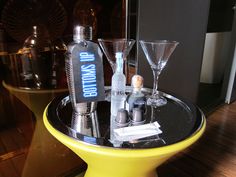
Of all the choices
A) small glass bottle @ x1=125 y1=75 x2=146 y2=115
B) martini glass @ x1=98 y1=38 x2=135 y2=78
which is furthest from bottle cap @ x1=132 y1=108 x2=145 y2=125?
martini glass @ x1=98 y1=38 x2=135 y2=78

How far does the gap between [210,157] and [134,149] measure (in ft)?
3.15

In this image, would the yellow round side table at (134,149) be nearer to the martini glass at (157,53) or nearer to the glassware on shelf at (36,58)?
the martini glass at (157,53)

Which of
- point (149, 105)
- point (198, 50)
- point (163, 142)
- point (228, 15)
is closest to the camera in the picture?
point (163, 142)

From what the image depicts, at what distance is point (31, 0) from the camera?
0.98 m

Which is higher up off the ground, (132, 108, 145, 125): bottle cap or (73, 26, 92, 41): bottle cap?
(73, 26, 92, 41): bottle cap

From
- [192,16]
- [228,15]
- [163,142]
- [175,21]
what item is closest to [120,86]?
[163,142]

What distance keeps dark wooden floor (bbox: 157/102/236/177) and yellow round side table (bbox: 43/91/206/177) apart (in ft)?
1.58

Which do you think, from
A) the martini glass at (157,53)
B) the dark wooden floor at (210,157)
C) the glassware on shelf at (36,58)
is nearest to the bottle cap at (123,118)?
the martini glass at (157,53)

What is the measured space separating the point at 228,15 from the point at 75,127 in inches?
65.9

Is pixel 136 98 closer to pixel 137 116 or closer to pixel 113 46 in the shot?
pixel 137 116

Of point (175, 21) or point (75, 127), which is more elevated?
point (175, 21)

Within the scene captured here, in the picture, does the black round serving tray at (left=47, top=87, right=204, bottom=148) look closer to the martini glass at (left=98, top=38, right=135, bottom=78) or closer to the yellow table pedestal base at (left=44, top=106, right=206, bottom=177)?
the yellow table pedestal base at (left=44, top=106, right=206, bottom=177)

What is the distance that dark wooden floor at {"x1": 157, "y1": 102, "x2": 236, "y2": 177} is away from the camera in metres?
1.22

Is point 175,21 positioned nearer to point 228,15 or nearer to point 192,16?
point 192,16
